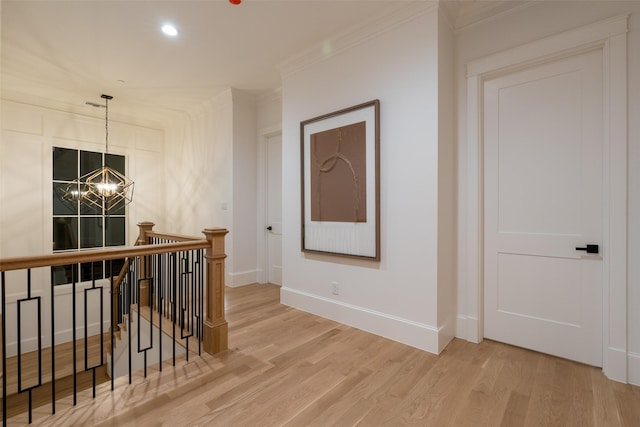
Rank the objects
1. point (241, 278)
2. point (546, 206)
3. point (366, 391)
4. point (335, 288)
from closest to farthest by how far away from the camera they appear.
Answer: point (366, 391)
point (546, 206)
point (335, 288)
point (241, 278)

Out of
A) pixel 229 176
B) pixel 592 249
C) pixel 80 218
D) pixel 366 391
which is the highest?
pixel 229 176

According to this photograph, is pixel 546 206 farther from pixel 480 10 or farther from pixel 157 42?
pixel 157 42

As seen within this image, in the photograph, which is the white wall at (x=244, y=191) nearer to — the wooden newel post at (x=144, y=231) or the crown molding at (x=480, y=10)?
the wooden newel post at (x=144, y=231)

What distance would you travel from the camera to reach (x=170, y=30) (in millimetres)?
2896

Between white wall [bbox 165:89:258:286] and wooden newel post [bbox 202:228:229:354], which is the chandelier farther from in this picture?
wooden newel post [bbox 202:228:229:354]

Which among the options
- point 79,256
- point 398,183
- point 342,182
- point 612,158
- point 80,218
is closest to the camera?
point 79,256

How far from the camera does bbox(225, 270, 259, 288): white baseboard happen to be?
4.30 m

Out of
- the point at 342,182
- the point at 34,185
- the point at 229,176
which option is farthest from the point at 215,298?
the point at 34,185

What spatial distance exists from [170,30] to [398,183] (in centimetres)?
264

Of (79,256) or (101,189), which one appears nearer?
(79,256)

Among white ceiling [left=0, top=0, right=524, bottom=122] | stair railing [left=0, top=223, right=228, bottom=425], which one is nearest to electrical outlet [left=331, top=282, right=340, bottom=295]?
stair railing [left=0, top=223, right=228, bottom=425]

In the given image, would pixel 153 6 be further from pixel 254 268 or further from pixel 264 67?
pixel 254 268

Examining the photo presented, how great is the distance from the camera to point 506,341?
246cm

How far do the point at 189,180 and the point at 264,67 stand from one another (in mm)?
2539
